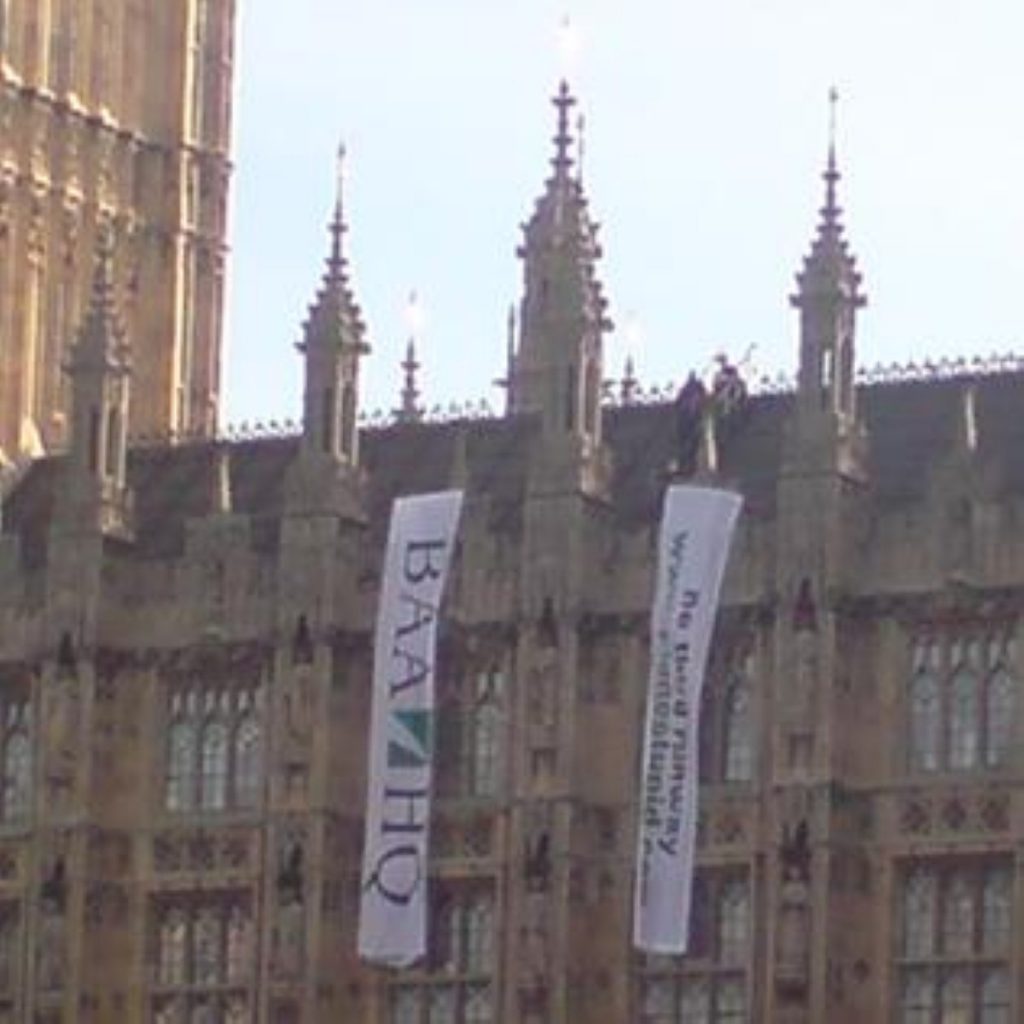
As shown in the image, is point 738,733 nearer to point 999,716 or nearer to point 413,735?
point 999,716

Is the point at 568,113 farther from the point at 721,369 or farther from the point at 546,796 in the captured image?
the point at 546,796

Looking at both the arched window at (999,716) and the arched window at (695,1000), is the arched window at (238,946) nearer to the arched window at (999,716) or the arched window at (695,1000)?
the arched window at (695,1000)

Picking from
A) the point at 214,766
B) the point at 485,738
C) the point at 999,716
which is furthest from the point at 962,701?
the point at 214,766

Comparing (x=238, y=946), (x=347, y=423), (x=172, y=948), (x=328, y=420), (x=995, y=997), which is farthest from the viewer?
(x=172, y=948)

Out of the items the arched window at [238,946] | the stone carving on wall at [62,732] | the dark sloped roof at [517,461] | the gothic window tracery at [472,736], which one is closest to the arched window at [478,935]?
the gothic window tracery at [472,736]

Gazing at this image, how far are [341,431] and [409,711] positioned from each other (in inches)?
211

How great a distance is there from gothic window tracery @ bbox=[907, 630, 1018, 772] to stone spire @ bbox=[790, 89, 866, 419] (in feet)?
13.4

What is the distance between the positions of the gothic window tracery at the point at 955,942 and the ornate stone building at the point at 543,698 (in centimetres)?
7

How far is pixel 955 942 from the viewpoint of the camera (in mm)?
103500

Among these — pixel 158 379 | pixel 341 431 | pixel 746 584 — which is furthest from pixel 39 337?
pixel 746 584

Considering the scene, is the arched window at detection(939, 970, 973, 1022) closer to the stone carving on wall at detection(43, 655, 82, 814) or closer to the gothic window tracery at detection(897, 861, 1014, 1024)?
the gothic window tracery at detection(897, 861, 1014, 1024)

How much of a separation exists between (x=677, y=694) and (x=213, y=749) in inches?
390

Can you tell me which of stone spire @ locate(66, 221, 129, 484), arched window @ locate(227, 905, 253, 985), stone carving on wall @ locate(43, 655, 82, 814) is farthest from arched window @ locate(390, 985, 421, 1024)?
stone spire @ locate(66, 221, 129, 484)

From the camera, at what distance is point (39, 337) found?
12088cm
